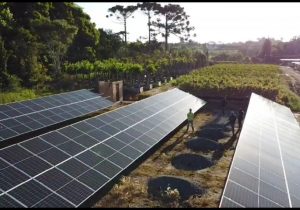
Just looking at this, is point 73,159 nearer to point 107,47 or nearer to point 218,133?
point 218,133

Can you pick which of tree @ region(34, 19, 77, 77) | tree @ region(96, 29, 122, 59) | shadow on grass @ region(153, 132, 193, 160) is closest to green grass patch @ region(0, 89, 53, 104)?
tree @ region(34, 19, 77, 77)

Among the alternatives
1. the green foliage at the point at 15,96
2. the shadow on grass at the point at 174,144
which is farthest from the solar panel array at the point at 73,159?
the green foliage at the point at 15,96

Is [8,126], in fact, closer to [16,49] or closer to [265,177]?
[265,177]

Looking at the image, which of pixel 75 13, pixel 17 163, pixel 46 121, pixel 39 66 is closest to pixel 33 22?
pixel 39 66

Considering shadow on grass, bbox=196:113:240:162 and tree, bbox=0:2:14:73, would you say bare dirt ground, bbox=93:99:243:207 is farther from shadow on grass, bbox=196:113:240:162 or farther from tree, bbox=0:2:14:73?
tree, bbox=0:2:14:73

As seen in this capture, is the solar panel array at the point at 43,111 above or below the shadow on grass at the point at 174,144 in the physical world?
above

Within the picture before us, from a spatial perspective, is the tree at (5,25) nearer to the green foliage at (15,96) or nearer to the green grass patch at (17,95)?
the green grass patch at (17,95)

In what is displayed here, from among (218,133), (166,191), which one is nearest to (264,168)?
(166,191)
